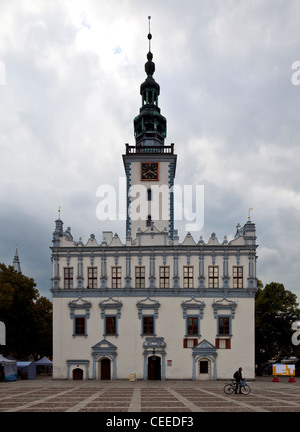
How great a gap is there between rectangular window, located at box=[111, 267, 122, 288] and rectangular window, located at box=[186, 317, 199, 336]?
7552 mm

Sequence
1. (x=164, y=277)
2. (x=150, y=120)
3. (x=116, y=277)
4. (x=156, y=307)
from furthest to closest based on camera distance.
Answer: (x=150, y=120), (x=116, y=277), (x=164, y=277), (x=156, y=307)

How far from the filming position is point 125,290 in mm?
44125

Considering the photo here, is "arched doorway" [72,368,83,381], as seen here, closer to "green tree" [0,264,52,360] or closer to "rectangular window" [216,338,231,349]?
"green tree" [0,264,52,360]

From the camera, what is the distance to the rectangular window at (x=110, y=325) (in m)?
43.7

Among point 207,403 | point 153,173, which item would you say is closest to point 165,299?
point 153,173

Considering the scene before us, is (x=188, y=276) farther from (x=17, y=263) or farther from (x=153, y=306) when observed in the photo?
(x=17, y=263)

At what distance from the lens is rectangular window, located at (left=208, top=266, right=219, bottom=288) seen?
44.2m

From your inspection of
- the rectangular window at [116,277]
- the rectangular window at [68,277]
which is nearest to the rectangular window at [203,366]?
the rectangular window at [116,277]

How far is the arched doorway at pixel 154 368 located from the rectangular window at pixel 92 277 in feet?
29.3

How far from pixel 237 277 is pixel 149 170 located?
16161 millimetres

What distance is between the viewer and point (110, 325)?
43750 millimetres

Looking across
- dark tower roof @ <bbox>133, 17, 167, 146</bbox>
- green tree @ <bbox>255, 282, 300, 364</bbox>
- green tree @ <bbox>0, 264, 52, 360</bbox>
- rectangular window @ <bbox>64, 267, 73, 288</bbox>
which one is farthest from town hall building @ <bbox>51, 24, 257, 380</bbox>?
dark tower roof @ <bbox>133, 17, 167, 146</bbox>

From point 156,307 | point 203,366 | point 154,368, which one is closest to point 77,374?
point 154,368

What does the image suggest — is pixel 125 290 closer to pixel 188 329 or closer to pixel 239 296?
pixel 188 329
